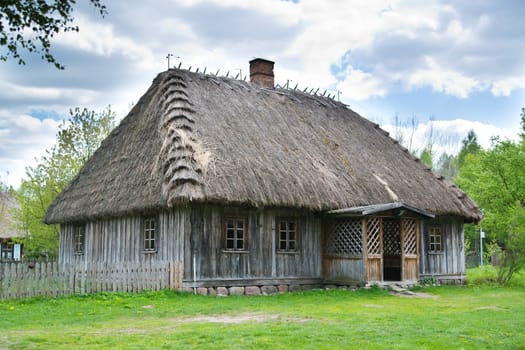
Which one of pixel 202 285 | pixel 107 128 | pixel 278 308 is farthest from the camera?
pixel 107 128

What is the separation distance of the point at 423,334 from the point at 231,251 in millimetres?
8815

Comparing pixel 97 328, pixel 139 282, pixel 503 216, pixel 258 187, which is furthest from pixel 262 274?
pixel 503 216

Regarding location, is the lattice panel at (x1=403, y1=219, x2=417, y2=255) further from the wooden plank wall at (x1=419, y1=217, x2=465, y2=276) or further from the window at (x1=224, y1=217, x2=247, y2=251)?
the window at (x1=224, y1=217, x2=247, y2=251)

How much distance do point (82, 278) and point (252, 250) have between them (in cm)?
528

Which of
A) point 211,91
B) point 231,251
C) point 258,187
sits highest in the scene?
point 211,91

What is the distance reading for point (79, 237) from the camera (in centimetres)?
2275

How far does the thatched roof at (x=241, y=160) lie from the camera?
17.1m

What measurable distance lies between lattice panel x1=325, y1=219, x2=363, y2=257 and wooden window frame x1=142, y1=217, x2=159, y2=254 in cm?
562

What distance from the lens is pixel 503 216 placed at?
26.3 metres

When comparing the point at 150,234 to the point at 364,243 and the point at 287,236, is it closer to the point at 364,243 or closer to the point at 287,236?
the point at 287,236

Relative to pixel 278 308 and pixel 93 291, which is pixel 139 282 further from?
pixel 278 308

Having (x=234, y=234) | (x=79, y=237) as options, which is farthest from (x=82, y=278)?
(x=79, y=237)

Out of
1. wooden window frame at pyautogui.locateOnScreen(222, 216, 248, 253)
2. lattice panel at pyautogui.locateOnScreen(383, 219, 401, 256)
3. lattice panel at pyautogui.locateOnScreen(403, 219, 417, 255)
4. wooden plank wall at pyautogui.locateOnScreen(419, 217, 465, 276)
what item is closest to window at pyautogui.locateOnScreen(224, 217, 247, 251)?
wooden window frame at pyautogui.locateOnScreen(222, 216, 248, 253)

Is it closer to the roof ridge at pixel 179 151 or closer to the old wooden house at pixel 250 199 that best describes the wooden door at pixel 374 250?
the old wooden house at pixel 250 199
